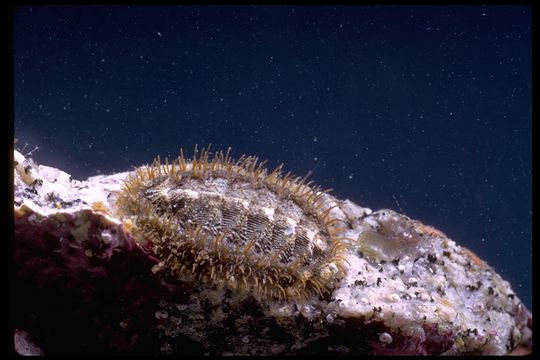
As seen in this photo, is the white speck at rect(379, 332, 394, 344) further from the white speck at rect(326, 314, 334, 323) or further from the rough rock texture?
the white speck at rect(326, 314, 334, 323)

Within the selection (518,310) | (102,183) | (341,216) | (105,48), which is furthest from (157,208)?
(105,48)

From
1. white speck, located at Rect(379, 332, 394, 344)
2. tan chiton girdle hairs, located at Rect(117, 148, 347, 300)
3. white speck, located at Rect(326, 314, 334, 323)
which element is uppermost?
tan chiton girdle hairs, located at Rect(117, 148, 347, 300)

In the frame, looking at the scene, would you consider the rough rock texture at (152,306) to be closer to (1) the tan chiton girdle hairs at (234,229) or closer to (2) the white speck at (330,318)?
(2) the white speck at (330,318)

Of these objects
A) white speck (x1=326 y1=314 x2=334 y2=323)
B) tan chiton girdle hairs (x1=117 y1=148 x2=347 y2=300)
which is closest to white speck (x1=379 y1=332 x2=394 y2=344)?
white speck (x1=326 y1=314 x2=334 y2=323)

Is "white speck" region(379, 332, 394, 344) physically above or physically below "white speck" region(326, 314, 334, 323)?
below

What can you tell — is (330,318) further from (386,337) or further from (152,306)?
(152,306)
